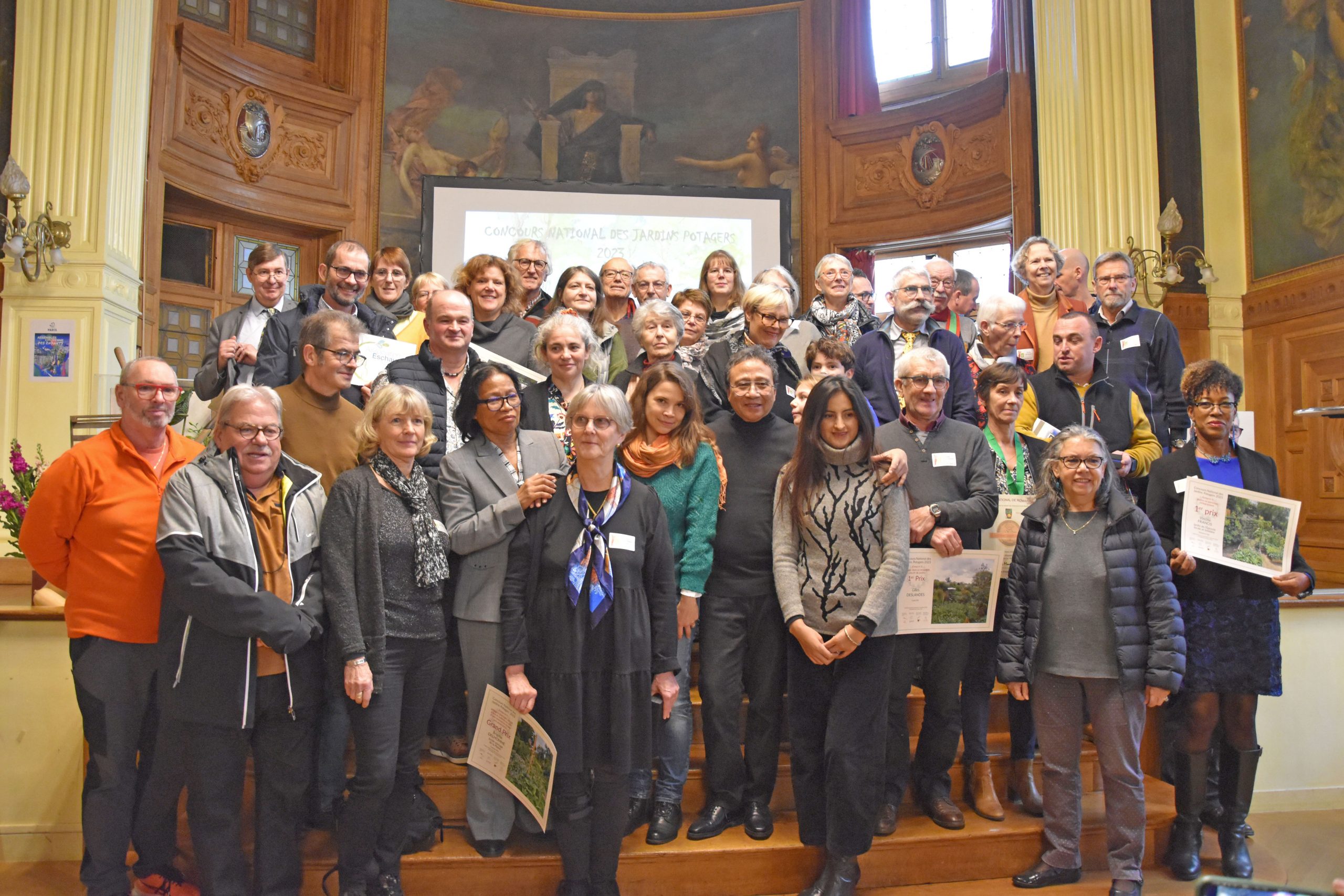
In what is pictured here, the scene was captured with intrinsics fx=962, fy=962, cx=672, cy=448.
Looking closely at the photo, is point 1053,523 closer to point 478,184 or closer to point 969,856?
point 969,856

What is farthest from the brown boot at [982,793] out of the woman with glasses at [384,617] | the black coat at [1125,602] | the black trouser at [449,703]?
the woman with glasses at [384,617]

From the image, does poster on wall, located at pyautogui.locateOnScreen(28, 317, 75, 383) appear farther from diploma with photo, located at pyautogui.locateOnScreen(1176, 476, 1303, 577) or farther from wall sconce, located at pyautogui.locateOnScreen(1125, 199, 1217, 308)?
wall sconce, located at pyautogui.locateOnScreen(1125, 199, 1217, 308)

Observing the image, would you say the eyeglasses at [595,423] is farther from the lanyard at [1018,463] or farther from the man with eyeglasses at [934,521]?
the lanyard at [1018,463]

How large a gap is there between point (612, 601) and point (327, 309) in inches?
65.8

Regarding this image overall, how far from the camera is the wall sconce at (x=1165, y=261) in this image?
7430 mm

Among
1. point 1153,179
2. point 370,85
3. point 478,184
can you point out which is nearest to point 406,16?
point 370,85

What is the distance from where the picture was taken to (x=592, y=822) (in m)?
3.01

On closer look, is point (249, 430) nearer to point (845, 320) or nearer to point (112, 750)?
point (112, 750)

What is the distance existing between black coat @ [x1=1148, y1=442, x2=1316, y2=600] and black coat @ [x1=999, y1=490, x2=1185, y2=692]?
A: 435 millimetres

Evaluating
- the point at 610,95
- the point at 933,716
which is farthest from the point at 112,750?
the point at 610,95

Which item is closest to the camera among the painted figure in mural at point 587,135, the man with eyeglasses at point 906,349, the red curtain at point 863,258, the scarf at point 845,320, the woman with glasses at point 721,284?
the man with eyeglasses at point 906,349

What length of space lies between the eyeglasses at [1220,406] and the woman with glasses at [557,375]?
7.72ft

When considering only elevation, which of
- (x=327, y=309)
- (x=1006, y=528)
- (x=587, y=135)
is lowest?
(x=1006, y=528)

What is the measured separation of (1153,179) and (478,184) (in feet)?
22.3
